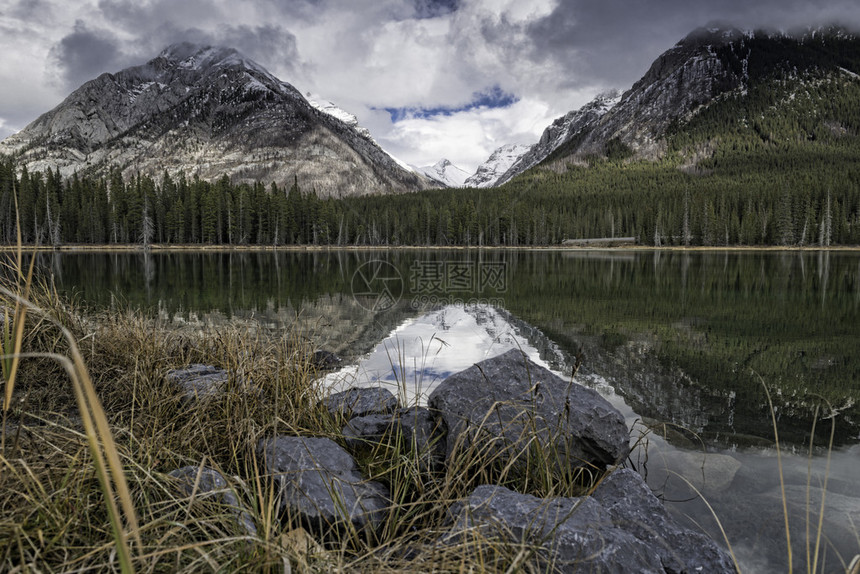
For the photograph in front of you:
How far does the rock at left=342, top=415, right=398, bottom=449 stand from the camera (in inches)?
165

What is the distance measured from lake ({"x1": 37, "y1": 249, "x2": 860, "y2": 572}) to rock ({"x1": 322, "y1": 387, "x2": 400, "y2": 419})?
222 millimetres

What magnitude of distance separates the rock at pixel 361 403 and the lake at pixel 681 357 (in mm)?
222

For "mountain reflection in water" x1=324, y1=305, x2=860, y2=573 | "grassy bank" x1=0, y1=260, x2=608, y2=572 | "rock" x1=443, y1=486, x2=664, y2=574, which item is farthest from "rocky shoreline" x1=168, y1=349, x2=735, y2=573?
"mountain reflection in water" x1=324, y1=305, x2=860, y2=573

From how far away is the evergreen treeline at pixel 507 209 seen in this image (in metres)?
76.1

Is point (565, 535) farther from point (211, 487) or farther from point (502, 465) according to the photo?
point (211, 487)

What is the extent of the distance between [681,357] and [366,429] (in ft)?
23.9

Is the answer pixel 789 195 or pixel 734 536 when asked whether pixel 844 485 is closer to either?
pixel 734 536

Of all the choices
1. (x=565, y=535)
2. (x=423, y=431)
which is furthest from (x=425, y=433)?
(x=565, y=535)

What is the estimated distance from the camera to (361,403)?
495cm

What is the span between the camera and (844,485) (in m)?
4.36

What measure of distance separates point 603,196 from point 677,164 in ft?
233

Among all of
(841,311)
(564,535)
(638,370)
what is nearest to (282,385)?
(564,535)

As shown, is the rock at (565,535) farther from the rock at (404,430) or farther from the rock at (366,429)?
A: the rock at (366,429)

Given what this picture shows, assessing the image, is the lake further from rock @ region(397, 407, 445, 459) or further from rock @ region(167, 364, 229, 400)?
rock @ region(167, 364, 229, 400)
